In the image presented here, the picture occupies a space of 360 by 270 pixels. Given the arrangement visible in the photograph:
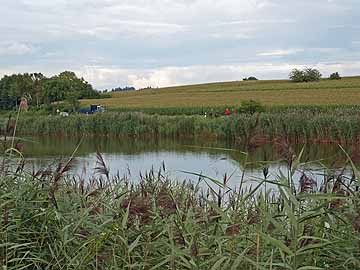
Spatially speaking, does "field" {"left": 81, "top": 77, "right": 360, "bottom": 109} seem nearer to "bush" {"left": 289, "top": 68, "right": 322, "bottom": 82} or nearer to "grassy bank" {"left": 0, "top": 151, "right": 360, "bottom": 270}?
"bush" {"left": 289, "top": 68, "right": 322, "bottom": 82}

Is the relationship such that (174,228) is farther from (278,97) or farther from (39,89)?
(278,97)

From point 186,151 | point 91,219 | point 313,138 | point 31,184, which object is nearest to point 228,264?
point 91,219

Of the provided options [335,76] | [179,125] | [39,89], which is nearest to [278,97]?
[179,125]

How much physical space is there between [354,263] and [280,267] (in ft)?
1.20

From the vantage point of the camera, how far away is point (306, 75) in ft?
246

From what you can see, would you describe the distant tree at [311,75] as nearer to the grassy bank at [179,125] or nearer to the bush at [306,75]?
the bush at [306,75]

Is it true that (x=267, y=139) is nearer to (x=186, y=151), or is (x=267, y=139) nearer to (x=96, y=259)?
(x=96, y=259)

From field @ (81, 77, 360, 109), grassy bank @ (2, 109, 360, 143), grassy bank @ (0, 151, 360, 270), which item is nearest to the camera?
grassy bank @ (0, 151, 360, 270)

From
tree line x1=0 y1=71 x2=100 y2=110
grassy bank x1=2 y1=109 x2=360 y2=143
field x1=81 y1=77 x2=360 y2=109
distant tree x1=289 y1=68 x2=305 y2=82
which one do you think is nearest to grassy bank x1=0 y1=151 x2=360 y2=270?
tree line x1=0 y1=71 x2=100 y2=110

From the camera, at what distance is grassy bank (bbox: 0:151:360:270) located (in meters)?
2.62

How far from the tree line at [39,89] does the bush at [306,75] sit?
27.0 metres

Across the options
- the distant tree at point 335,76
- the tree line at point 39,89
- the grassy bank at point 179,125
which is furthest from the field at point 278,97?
the distant tree at point 335,76

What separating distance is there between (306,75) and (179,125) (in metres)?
47.3

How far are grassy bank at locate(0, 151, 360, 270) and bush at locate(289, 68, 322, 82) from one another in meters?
73.2
